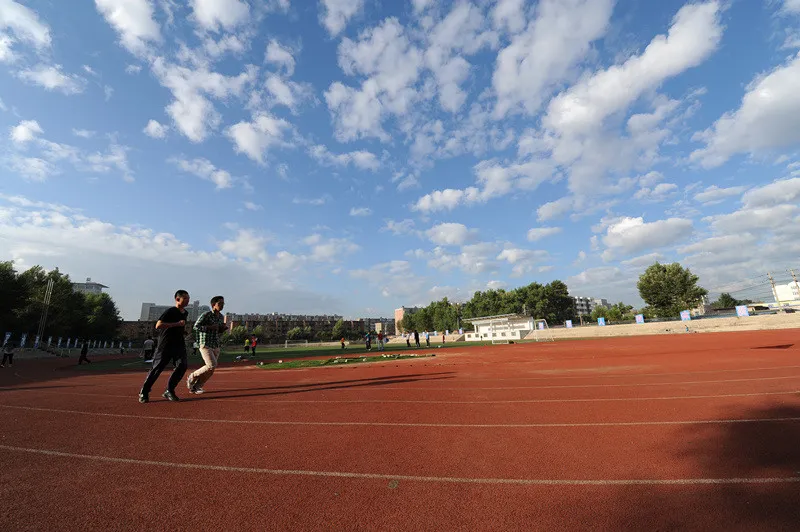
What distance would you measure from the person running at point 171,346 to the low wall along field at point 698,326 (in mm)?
49294

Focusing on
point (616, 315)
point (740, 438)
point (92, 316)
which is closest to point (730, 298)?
point (616, 315)

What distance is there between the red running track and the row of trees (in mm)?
49974

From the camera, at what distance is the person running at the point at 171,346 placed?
6.78m

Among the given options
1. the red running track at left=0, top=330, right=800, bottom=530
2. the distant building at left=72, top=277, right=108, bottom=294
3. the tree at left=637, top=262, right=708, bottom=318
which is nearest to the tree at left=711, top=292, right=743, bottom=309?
the tree at left=637, top=262, right=708, bottom=318

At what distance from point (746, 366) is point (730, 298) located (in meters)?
153

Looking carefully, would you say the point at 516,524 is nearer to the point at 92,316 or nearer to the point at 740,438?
the point at 740,438

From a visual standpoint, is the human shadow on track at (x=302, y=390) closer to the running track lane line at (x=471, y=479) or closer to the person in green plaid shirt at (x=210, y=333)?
the person in green plaid shirt at (x=210, y=333)

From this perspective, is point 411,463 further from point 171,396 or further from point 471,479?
point 171,396

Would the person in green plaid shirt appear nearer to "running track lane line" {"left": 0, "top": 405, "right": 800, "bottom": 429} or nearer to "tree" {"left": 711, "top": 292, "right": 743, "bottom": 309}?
"running track lane line" {"left": 0, "top": 405, "right": 800, "bottom": 429}

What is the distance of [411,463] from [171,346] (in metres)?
5.63

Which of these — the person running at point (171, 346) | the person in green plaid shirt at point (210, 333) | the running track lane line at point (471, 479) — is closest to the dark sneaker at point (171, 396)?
the person running at point (171, 346)

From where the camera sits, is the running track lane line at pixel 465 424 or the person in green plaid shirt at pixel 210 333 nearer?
the running track lane line at pixel 465 424

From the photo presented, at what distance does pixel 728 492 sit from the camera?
3.07 metres

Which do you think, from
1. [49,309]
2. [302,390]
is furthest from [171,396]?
[49,309]
